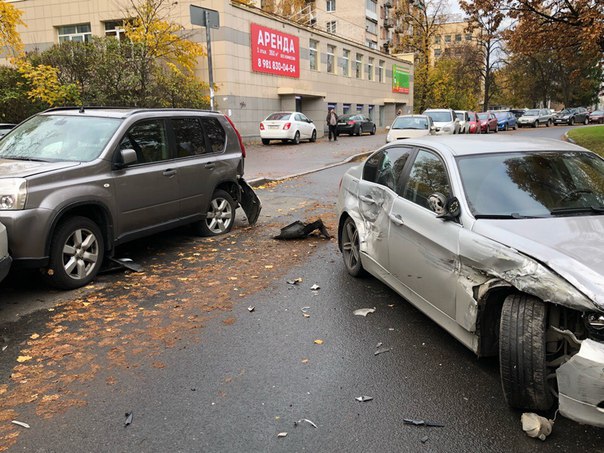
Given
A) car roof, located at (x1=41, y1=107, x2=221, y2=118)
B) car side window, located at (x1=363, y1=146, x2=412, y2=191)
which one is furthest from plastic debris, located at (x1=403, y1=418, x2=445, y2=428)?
car roof, located at (x1=41, y1=107, x2=221, y2=118)

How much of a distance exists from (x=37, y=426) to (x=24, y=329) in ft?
5.57

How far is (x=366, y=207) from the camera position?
5512 millimetres

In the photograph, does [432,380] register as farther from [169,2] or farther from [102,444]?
[169,2]

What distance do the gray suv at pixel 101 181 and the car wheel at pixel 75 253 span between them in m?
0.01

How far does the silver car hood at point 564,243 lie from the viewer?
9.15 feet

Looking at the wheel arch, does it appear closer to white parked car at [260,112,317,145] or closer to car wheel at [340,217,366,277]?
car wheel at [340,217,366,277]

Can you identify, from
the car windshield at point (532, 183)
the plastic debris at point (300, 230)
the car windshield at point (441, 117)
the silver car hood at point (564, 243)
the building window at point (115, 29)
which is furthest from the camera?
the building window at point (115, 29)

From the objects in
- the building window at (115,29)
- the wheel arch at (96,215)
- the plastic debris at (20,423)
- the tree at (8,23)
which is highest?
the building window at (115,29)

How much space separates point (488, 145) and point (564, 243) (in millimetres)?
1639

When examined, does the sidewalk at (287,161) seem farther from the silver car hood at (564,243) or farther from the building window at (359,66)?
the building window at (359,66)

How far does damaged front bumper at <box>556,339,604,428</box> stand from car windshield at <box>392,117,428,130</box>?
2007 centimetres

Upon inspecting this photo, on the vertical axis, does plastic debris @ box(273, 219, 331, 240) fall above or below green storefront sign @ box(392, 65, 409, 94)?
below

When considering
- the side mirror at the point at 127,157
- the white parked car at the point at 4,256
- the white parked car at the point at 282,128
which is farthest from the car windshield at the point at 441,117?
the white parked car at the point at 4,256

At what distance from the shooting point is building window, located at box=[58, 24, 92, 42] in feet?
104
